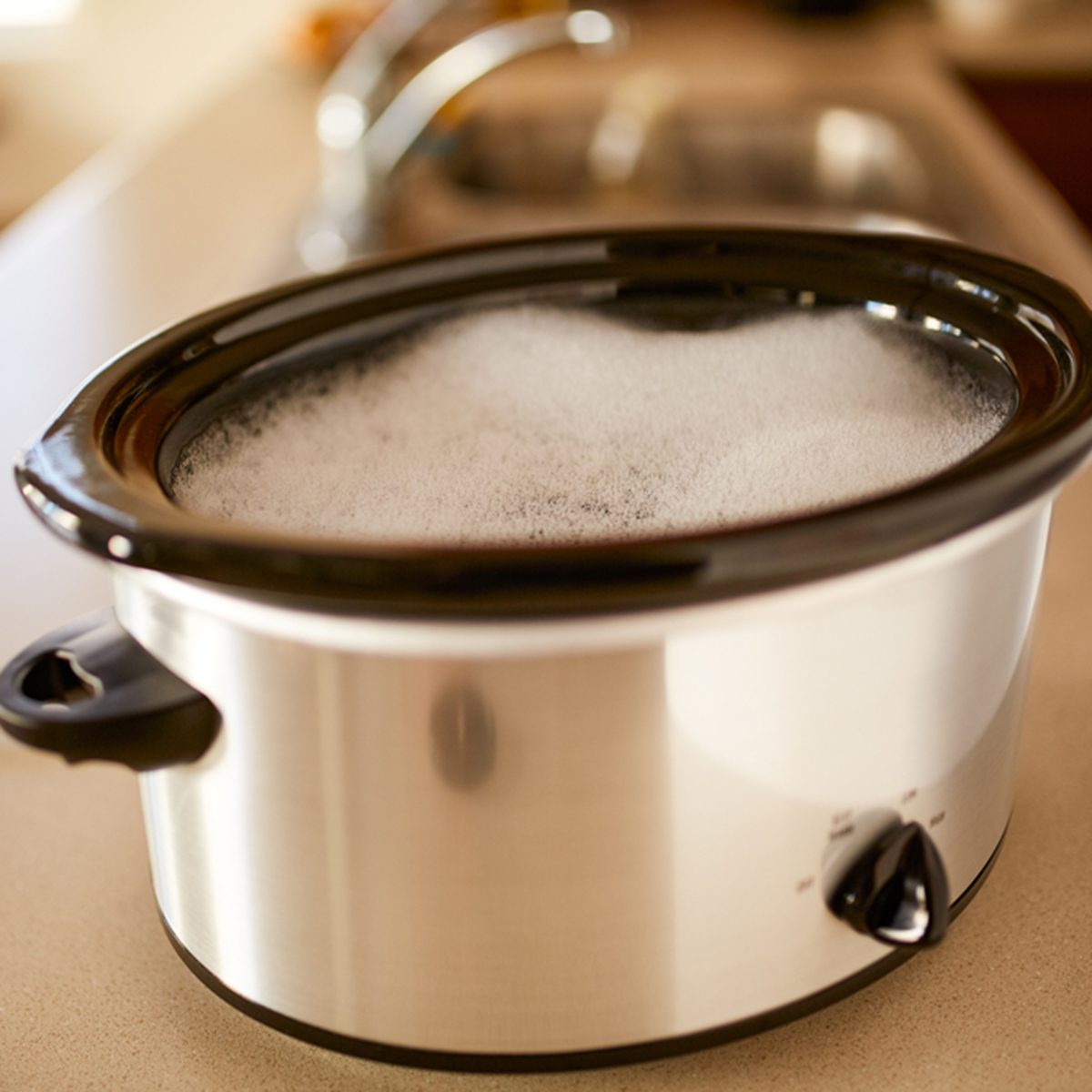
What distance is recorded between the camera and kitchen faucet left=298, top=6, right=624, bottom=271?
1.33m

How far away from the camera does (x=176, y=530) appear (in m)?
0.32

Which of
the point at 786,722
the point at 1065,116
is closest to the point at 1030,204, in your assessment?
the point at 1065,116

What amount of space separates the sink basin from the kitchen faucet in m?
0.16

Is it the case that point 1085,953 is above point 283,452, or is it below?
below

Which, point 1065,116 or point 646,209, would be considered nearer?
point 646,209

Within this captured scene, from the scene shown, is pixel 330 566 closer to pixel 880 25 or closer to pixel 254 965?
pixel 254 965

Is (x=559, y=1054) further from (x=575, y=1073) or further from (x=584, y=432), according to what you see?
(x=584, y=432)

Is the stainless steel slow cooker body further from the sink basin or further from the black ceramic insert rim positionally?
the sink basin

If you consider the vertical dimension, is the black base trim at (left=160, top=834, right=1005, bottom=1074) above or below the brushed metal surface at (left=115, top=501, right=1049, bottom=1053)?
below

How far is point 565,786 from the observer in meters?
0.35

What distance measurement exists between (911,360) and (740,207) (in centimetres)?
109

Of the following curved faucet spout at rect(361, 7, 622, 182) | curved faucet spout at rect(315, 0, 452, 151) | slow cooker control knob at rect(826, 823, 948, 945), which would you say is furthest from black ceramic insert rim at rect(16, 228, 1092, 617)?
curved faucet spout at rect(315, 0, 452, 151)

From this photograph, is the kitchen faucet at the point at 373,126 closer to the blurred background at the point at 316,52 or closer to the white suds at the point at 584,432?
the blurred background at the point at 316,52

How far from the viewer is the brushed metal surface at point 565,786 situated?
1.12 feet
